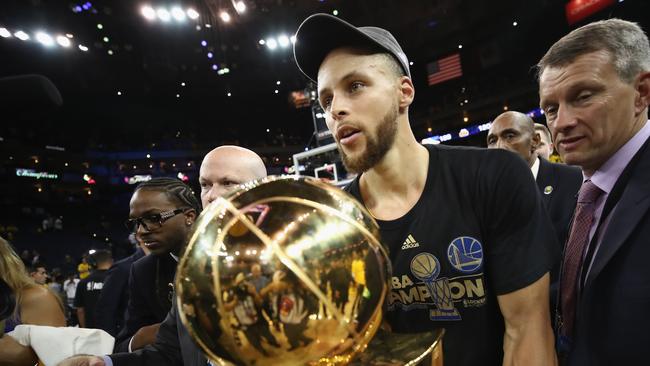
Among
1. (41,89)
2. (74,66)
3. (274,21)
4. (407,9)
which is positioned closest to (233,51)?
(274,21)

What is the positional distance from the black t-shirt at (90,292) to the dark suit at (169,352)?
13.6ft

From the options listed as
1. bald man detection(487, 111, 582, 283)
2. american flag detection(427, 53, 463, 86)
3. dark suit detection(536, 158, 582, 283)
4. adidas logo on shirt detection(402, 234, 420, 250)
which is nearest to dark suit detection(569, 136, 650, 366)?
bald man detection(487, 111, 582, 283)

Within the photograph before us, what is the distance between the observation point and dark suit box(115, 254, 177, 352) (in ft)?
8.00

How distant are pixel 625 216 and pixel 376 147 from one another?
0.71 meters

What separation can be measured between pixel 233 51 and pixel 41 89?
17.5 metres

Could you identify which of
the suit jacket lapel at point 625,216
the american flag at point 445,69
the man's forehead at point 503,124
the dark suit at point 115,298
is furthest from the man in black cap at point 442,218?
the american flag at point 445,69

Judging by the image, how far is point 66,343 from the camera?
1.23 metres

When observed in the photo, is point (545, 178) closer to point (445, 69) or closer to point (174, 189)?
point (174, 189)

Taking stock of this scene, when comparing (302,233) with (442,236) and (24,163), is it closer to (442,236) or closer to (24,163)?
(442,236)

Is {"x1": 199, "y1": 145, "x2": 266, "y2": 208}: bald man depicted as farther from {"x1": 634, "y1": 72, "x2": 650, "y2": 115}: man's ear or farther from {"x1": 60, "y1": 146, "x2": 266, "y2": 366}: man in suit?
{"x1": 634, "y1": 72, "x2": 650, "y2": 115}: man's ear

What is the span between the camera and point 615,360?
96cm

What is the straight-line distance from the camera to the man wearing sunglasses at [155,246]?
2250 mm

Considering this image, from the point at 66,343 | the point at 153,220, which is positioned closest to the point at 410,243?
the point at 66,343

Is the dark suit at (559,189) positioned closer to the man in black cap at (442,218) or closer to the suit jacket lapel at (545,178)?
the suit jacket lapel at (545,178)
